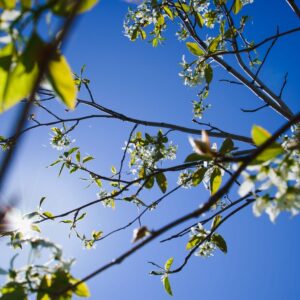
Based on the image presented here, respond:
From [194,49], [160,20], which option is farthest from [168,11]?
[194,49]

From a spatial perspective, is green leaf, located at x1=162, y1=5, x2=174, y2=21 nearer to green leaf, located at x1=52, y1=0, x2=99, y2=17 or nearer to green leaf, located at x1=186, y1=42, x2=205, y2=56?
green leaf, located at x1=186, y1=42, x2=205, y2=56

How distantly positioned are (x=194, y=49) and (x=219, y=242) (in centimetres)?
137

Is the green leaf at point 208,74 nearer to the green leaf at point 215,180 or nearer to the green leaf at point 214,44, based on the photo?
the green leaf at point 214,44

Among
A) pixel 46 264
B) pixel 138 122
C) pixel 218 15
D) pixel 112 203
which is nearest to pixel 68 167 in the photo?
pixel 112 203

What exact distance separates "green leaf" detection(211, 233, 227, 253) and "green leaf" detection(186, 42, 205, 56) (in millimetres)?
1300

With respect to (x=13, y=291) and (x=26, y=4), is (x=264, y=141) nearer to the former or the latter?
(x=26, y=4)

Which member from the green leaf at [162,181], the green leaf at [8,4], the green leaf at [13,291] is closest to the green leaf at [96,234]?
the green leaf at [162,181]

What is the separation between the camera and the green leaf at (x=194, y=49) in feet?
8.38

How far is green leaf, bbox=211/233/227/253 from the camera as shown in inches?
103

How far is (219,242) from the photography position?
2.63 metres

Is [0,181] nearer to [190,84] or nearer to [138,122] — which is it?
[138,122]

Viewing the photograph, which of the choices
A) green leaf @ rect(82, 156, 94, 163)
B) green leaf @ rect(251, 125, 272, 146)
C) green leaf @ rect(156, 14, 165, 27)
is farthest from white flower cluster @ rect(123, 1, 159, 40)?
green leaf @ rect(251, 125, 272, 146)

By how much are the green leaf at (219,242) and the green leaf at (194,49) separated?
1.30 meters

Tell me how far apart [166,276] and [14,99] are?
199 cm
